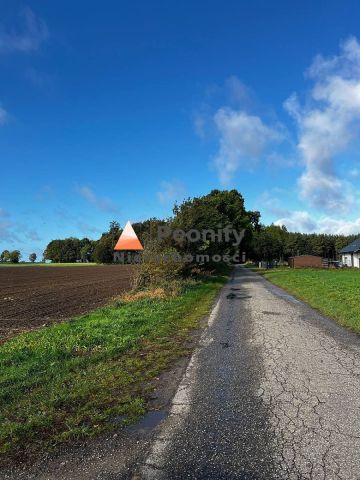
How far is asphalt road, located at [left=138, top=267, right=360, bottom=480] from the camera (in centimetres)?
359

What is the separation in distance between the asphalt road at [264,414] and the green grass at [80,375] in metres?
0.74

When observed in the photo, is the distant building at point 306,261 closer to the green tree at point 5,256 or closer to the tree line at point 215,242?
the tree line at point 215,242

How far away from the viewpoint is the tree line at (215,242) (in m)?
26.5

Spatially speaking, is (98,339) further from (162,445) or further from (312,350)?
(162,445)

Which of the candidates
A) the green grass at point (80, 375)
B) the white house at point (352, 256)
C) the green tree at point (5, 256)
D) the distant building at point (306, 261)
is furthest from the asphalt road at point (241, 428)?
the green tree at point (5, 256)

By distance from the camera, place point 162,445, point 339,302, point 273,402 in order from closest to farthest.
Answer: point 162,445 → point 273,402 → point 339,302

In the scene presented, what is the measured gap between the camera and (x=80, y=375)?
6.51m

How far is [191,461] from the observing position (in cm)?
367

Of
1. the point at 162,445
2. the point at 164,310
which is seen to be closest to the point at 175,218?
the point at 164,310

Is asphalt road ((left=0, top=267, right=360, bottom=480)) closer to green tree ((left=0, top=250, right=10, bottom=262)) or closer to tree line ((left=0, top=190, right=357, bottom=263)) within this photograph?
tree line ((left=0, top=190, right=357, bottom=263))

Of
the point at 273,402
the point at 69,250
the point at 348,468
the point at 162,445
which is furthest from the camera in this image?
the point at 69,250

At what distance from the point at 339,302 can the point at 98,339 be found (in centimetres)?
994

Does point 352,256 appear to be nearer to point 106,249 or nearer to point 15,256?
point 106,249

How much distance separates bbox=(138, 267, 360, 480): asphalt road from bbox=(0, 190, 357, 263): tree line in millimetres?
15915
